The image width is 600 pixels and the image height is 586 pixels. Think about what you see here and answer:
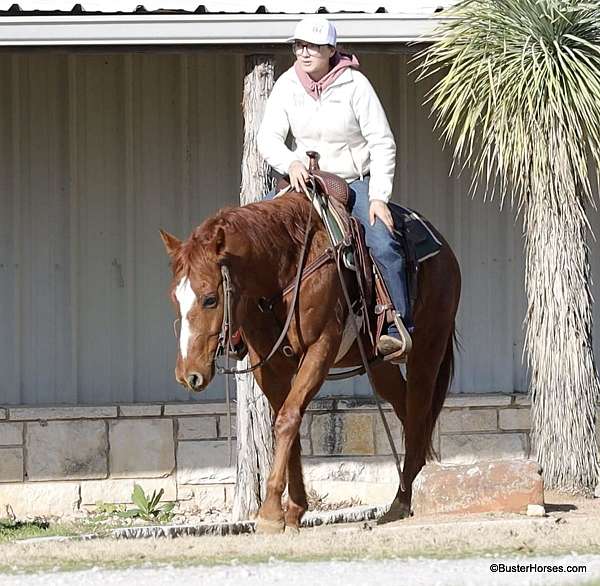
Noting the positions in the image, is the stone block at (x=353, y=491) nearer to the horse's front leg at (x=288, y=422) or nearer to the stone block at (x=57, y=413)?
the stone block at (x=57, y=413)

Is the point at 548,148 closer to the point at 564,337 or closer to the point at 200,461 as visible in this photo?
the point at 564,337

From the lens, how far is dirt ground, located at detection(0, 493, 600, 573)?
7.06 meters

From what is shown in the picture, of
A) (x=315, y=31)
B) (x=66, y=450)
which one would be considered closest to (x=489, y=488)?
(x=315, y=31)

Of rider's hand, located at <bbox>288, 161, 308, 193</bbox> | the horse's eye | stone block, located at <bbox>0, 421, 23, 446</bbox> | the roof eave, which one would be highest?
the roof eave

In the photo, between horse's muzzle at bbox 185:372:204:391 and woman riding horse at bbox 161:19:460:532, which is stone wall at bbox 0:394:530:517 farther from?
horse's muzzle at bbox 185:372:204:391

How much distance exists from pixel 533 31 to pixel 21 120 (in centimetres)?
371

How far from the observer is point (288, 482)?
8430 mm

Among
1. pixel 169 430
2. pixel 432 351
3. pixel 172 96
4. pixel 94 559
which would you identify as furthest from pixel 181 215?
pixel 94 559

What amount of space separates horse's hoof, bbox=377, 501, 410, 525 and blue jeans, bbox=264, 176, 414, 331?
1252mm

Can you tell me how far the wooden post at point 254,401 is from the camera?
372 inches

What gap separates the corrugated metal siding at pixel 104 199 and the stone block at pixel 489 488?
99.8 inches

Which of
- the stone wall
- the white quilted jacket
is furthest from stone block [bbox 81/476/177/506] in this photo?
the white quilted jacket

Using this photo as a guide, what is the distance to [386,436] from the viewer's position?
10.7 m

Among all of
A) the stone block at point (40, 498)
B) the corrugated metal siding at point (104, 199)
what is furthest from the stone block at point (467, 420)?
the stone block at point (40, 498)
